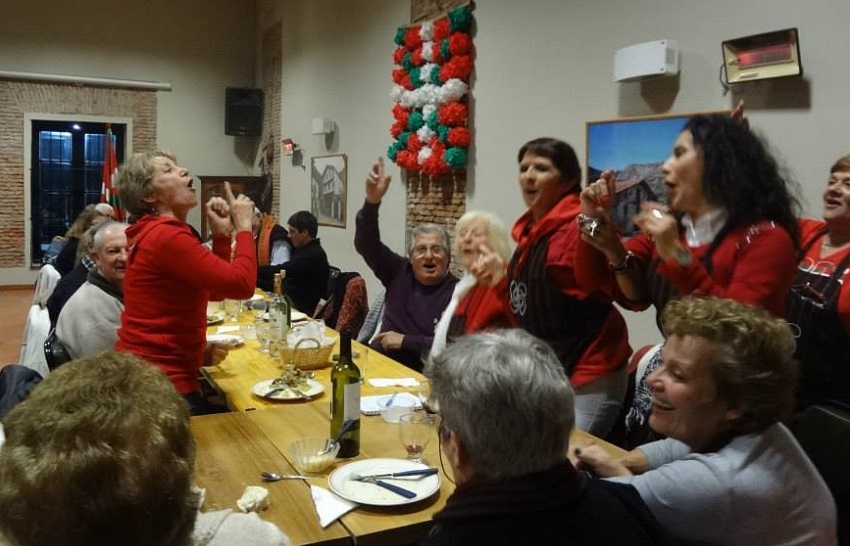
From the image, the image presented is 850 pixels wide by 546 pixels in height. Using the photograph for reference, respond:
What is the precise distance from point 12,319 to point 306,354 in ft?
22.9

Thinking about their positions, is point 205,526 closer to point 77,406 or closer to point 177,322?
point 77,406

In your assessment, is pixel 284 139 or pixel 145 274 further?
pixel 284 139

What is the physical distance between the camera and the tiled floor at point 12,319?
6870 mm

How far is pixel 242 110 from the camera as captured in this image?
37.0ft

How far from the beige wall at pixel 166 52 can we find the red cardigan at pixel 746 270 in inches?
407

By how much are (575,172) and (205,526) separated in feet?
6.62

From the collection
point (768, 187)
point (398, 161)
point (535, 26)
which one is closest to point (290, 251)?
point (398, 161)

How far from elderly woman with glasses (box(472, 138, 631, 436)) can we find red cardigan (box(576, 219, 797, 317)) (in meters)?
0.46

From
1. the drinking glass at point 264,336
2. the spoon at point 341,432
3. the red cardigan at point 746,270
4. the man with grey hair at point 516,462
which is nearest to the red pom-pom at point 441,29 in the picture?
the drinking glass at point 264,336

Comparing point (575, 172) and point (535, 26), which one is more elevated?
point (535, 26)

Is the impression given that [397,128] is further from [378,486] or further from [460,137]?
[378,486]

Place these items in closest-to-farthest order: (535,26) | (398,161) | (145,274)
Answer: (145,274)
(535,26)
(398,161)

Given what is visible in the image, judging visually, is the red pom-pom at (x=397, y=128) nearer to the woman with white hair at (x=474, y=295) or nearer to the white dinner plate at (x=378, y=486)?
the woman with white hair at (x=474, y=295)

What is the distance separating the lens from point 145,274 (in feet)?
8.66
